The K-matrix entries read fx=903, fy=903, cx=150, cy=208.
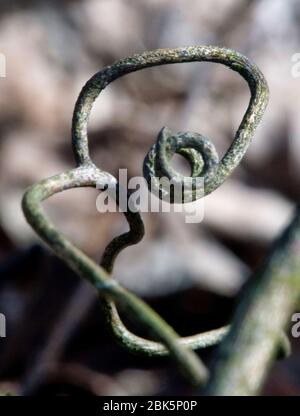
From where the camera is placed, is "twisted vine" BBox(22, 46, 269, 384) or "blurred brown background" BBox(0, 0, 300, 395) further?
"blurred brown background" BBox(0, 0, 300, 395)

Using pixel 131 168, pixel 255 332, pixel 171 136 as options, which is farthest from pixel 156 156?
pixel 131 168

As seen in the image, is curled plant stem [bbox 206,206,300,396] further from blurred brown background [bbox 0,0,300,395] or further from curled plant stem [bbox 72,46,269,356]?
blurred brown background [bbox 0,0,300,395]

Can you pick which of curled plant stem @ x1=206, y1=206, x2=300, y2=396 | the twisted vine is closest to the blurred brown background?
the twisted vine

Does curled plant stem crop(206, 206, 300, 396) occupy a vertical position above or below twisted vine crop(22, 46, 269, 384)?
below

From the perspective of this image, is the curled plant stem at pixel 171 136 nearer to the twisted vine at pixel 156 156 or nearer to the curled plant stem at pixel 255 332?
the twisted vine at pixel 156 156

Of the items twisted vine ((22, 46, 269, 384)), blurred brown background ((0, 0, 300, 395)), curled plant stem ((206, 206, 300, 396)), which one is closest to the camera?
curled plant stem ((206, 206, 300, 396))

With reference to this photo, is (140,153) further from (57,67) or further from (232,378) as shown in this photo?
(232,378)

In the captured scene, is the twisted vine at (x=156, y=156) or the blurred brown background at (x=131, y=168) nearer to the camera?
the twisted vine at (x=156, y=156)

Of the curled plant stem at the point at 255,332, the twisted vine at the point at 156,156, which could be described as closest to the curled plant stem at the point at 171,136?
the twisted vine at the point at 156,156
